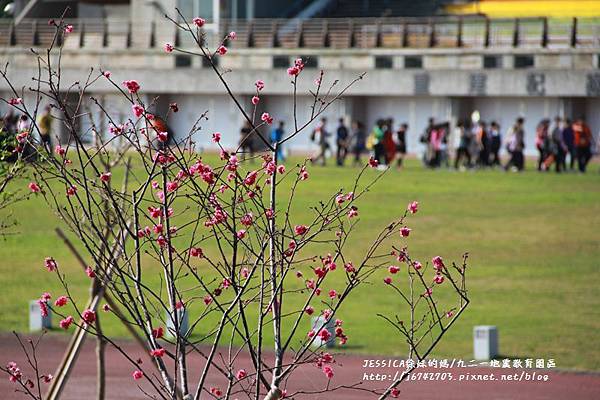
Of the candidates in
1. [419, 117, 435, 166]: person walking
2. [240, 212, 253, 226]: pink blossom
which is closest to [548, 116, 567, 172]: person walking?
[419, 117, 435, 166]: person walking

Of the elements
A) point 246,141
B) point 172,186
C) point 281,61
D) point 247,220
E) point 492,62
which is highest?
point 281,61

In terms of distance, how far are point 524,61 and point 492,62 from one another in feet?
3.37

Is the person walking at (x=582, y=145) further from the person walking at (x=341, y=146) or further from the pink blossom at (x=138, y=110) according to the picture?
the pink blossom at (x=138, y=110)

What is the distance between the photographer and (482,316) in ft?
55.2

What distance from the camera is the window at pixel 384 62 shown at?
4728 cm

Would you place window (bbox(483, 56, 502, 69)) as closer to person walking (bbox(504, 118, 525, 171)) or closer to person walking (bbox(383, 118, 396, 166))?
person walking (bbox(504, 118, 525, 171))

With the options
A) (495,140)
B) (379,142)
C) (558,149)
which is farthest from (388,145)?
(558,149)

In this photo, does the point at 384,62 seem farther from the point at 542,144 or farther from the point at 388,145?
the point at 388,145

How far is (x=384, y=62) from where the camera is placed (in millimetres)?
47375

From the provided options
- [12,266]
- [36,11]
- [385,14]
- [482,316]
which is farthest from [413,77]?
[482,316]

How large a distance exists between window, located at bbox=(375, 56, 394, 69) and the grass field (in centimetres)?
1274

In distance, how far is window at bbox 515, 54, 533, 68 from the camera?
147 feet

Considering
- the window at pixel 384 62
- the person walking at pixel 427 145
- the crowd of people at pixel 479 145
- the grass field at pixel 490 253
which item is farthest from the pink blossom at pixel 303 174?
the window at pixel 384 62

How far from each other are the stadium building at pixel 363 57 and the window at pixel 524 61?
1.2 inches
